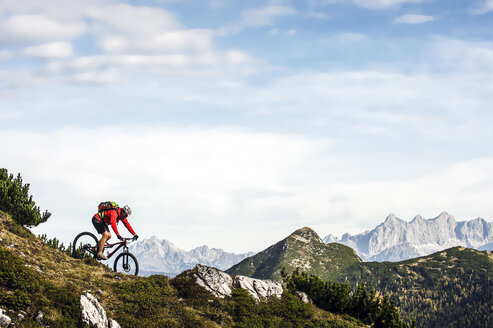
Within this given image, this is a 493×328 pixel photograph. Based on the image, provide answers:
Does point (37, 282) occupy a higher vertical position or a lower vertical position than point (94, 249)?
lower

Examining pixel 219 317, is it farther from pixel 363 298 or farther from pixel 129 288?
pixel 363 298

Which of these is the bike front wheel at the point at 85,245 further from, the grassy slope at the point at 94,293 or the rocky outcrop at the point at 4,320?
the rocky outcrop at the point at 4,320

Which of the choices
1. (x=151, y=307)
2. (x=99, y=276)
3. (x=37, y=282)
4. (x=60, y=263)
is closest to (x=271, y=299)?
(x=151, y=307)

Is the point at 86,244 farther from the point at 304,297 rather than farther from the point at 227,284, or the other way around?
the point at 304,297

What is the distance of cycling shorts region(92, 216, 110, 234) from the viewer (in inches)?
1038

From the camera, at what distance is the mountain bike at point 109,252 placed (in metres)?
27.0

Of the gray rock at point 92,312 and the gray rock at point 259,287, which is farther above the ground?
the gray rock at point 259,287

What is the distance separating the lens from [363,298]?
46.1 meters

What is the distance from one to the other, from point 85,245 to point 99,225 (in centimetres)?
198

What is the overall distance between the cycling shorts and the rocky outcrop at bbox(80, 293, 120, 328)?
19.0 ft

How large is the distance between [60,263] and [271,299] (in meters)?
17.0

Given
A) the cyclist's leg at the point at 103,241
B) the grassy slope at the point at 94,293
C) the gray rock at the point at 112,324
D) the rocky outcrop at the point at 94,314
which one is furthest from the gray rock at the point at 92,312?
the cyclist's leg at the point at 103,241

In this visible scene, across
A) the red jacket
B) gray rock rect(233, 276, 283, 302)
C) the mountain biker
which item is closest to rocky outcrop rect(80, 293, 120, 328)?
the mountain biker

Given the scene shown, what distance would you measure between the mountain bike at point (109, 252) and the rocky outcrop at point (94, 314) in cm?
562
